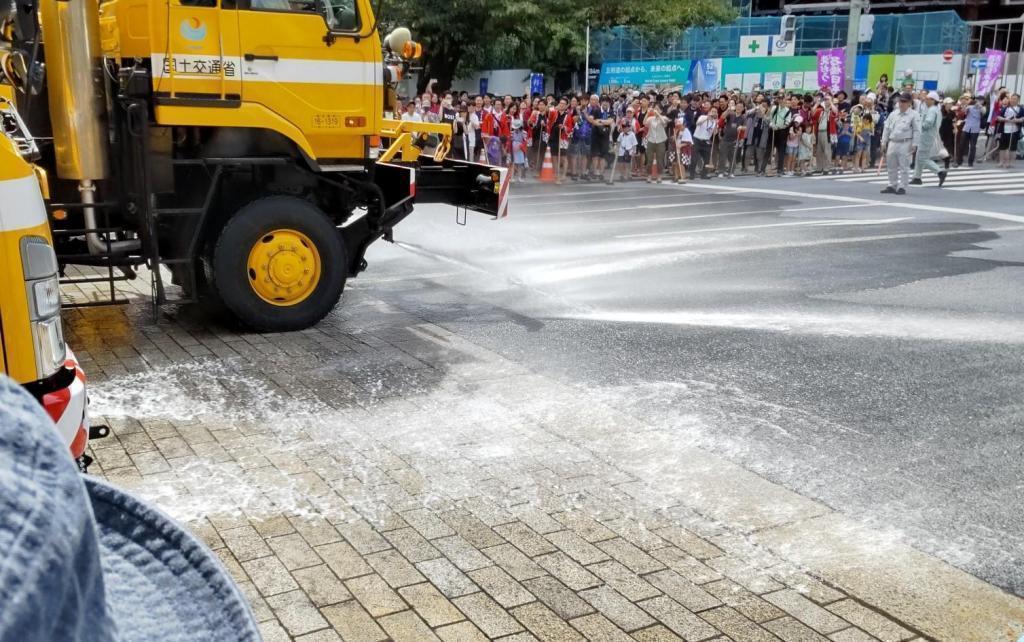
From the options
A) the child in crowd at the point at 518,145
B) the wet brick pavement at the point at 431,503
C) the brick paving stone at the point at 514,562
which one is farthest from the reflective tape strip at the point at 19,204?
the child in crowd at the point at 518,145

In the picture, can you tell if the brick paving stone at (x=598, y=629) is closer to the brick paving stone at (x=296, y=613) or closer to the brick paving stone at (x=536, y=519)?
the brick paving stone at (x=536, y=519)

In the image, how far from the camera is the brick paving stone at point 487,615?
12.1 feet

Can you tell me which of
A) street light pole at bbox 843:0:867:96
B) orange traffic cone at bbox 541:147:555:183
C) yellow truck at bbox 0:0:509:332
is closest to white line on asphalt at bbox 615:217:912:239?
yellow truck at bbox 0:0:509:332

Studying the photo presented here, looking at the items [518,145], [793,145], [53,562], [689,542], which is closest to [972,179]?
[793,145]

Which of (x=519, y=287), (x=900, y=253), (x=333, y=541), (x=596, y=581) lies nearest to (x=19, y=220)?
(x=333, y=541)

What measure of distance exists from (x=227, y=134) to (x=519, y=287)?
3399 mm

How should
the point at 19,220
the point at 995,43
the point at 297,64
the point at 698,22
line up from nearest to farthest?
the point at 19,220 → the point at 297,64 → the point at 698,22 → the point at 995,43

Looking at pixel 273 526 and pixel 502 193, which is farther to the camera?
pixel 502 193

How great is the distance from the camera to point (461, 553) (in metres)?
4.29

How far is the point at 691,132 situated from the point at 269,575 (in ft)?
68.4

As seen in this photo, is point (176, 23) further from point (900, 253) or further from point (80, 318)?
point (900, 253)

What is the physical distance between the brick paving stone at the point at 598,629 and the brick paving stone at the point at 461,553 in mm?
565

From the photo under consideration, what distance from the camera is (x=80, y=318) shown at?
8.62m

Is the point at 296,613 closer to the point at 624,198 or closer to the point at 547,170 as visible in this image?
the point at 624,198
